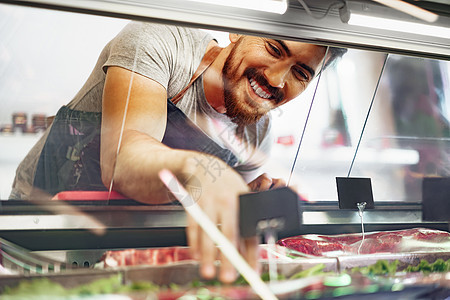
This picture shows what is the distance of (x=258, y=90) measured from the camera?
2561mm

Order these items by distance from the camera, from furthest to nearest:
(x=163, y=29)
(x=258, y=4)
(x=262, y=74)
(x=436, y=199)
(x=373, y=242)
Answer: (x=436, y=199), (x=373, y=242), (x=262, y=74), (x=163, y=29), (x=258, y=4)

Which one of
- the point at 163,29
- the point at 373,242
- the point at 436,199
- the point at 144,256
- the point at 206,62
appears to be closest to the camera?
the point at 144,256

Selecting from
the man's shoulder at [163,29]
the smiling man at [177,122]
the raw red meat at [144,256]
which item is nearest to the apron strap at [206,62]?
the smiling man at [177,122]

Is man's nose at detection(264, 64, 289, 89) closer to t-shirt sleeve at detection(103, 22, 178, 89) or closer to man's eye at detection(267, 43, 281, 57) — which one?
man's eye at detection(267, 43, 281, 57)

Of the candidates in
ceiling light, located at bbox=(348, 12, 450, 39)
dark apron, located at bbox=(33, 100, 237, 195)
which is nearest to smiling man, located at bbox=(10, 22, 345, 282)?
dark apron, located at bbox=(33, 100, 237, 195)

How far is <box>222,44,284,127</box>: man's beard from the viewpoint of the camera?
250 cm

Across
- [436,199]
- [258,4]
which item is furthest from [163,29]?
[436,199]

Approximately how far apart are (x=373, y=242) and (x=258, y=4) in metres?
1.55

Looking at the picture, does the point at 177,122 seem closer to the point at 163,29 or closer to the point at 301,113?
the point at 163,29

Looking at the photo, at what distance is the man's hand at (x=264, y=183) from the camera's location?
2.50 meters

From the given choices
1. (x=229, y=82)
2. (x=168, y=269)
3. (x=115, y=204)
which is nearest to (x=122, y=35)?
(x=229, y=82)

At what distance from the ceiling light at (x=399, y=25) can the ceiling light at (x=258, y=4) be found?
46 centimetres

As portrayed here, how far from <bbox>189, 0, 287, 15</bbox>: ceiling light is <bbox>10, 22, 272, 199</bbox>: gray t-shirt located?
13.0 inches

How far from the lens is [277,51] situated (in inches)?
101
